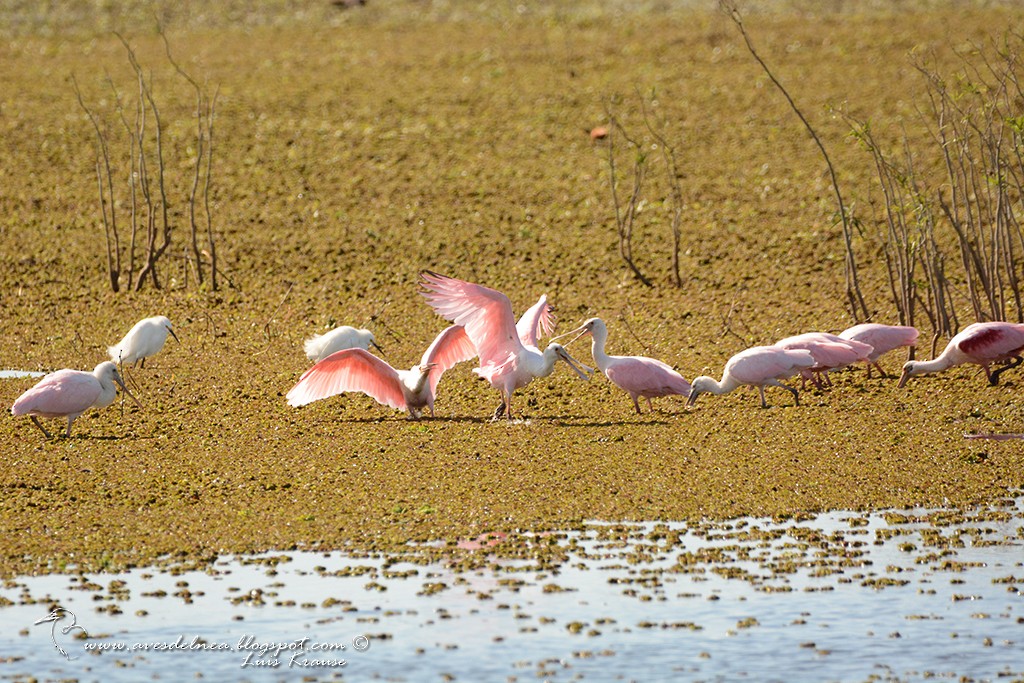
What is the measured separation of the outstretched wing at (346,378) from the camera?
1202 cm

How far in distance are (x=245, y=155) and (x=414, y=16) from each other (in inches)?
490

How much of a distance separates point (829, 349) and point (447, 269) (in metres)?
7.50

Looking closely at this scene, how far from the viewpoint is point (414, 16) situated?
3488 centimetres

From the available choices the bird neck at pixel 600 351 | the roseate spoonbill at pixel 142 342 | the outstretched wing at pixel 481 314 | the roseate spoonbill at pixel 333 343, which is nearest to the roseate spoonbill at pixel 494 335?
the outstretched wing at pixel 481 314

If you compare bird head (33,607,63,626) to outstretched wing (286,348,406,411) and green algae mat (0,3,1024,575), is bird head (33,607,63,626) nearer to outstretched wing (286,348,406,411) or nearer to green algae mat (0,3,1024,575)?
green algae mat (0,3,1024,575)

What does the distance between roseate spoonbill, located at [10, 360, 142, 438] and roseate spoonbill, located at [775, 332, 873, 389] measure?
5628mm

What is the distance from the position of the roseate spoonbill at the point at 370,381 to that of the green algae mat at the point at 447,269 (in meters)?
0.22

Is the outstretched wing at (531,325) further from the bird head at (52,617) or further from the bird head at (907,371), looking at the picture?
the bird head at (52,617)

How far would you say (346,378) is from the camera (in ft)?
39.8

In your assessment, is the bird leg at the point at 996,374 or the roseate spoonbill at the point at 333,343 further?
the roseate spoonbill at the point at 333,343

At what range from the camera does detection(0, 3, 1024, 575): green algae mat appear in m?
9.16

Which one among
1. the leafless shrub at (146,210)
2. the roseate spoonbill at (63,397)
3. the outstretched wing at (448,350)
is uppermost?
the leafless shrub at (146,210)

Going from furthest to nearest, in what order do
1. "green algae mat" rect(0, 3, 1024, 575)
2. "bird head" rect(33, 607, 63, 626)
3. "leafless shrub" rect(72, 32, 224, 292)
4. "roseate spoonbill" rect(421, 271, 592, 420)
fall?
"leafless shrub" rect(72, 32, 224, 292) < "roseate spoonbill" rect(421, 271, 592, 420) < "green algae mat" rect(0, 3, 1024, 575) < "bird head" rect(33, 607, 63, 626)
